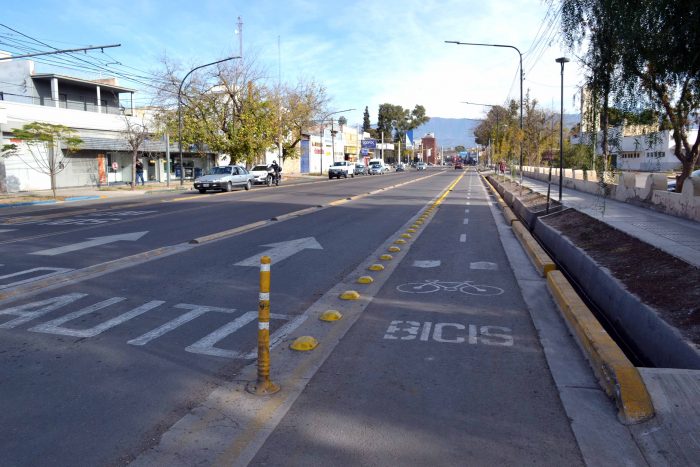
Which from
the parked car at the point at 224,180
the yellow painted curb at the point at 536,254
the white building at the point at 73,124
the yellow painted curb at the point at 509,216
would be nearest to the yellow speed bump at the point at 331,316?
the yellow painted curb at the point at 536,254

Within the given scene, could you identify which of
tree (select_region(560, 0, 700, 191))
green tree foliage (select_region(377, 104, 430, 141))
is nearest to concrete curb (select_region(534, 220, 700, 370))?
tree (select_region(560, 0, 700, 191))

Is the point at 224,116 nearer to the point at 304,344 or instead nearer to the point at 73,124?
the point at 73,124

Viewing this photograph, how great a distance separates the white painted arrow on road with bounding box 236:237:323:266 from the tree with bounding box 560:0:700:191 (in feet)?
19.7

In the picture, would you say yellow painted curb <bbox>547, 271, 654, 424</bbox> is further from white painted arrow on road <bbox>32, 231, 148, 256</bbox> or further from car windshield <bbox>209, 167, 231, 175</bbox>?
car windshield <bbox>209, 167, 231, 175</bbox>

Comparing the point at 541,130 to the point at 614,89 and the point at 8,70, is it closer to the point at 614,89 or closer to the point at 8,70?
the point at 8,70

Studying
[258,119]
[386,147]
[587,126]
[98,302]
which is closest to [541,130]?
[258,119]

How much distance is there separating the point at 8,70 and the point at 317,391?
43.1 meters

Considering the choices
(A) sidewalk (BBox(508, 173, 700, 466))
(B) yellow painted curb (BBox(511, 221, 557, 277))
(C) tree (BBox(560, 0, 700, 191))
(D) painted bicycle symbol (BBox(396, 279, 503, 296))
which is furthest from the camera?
(B) yellow painted curb (BBox(511, 221, 557, 277))

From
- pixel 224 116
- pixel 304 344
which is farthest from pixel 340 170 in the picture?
pixel 304 344

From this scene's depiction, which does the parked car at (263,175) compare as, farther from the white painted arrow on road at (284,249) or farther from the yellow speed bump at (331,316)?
the yellow speed bump at (331,316)

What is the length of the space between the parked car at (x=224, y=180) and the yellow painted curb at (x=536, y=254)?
20121 millimetres

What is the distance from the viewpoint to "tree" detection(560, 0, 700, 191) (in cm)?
660

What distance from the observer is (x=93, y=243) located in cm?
1202

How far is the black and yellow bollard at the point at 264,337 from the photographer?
4.37 m
